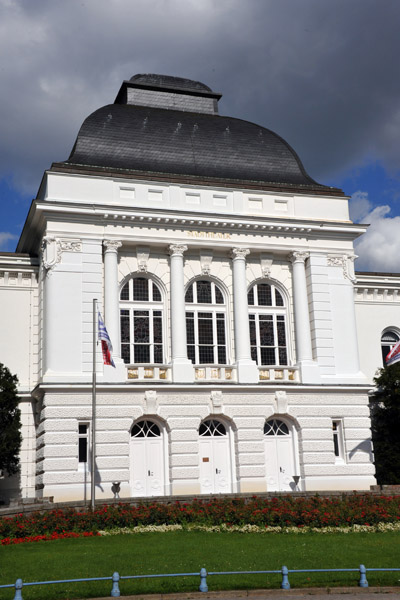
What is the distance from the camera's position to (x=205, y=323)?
37156 mm

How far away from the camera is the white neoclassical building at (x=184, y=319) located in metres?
33.9

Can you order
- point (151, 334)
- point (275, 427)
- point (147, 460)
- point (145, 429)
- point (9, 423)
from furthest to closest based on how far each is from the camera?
point (275, 427) < point (151, 334) < point (145, 429) < point (147, 460) < point (9, 423)

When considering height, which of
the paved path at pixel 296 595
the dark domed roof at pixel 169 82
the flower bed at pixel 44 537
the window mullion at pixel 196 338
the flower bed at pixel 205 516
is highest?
the dark domed roof at pixel 169 82

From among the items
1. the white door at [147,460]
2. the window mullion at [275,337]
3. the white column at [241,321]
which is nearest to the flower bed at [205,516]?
the white door at [147,460]

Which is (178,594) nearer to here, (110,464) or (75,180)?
(110,464)

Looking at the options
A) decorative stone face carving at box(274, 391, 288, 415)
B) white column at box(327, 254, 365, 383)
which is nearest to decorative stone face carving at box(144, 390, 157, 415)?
decorative stone face carving at box(274, 391, 288, 415)

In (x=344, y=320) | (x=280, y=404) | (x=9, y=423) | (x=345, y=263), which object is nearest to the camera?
(x=9, y=423)

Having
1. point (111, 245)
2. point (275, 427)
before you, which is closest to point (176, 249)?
point (111, 245)

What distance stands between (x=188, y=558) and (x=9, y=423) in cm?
1634

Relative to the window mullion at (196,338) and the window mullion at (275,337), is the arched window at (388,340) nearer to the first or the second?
the window mullion at (275,337)

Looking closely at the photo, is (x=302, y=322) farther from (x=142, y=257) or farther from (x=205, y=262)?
(x=142, y=257)

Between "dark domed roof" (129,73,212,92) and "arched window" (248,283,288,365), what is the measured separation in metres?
13.9

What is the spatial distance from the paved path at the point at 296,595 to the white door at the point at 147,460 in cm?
1838

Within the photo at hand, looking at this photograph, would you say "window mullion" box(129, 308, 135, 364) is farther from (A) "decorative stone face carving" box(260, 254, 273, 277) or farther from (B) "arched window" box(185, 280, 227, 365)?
(A) "decorative stone face carving" box(260, 254, 273, 277)
